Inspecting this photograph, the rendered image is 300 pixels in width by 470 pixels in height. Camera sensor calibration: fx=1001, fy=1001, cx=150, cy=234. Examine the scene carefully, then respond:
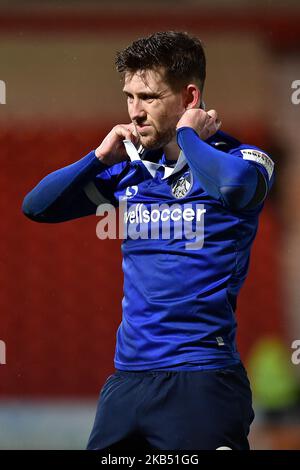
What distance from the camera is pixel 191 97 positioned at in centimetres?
275

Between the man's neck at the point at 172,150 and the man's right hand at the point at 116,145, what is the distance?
0.29 feet

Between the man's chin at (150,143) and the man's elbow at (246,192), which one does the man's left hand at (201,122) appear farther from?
the man's elbow at (246,192)

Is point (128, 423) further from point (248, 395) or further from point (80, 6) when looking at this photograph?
point (80, 6)

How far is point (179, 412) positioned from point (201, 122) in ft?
2.54

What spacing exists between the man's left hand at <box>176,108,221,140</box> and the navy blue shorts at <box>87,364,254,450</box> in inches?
25.1

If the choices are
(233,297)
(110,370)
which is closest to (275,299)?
(110,370)

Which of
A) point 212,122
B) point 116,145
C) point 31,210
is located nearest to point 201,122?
point 212,122

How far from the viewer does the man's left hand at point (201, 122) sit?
2.67 metres

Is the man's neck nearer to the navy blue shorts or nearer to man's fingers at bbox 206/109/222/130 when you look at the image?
man's fingers at bbox 206/109/222/130

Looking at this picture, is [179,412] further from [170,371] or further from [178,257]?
[178,257]

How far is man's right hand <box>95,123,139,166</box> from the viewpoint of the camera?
9.11ft

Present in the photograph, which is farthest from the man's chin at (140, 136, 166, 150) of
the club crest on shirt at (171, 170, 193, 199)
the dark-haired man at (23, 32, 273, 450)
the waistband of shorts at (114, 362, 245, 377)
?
the waistband of shorts at (114, 362, 245, 377)

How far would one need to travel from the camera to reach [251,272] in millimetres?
7938
